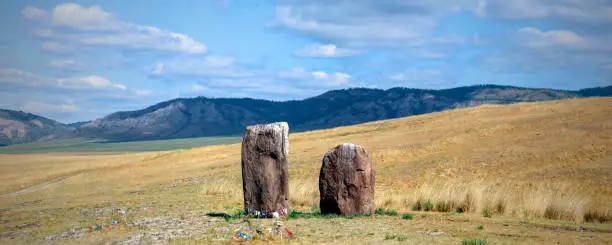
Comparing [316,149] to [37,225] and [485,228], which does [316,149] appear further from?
[485,228]

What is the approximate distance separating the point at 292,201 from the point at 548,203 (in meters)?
10.2

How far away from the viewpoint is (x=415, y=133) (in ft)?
173

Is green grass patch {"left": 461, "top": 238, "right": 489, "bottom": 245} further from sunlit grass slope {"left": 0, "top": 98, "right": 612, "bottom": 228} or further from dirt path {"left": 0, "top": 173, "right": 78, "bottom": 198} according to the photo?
dirt path {"left": 0, "top": 173, "right": 78, "bottom": 198}

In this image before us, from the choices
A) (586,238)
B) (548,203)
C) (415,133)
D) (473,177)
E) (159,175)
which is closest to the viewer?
(586,238)

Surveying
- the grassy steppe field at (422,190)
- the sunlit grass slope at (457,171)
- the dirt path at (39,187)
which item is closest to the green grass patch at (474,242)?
the grassy steppe field at (422,190)

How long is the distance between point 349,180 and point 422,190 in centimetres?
540

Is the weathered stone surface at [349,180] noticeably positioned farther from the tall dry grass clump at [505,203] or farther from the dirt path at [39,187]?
the dirt path at [39,187]

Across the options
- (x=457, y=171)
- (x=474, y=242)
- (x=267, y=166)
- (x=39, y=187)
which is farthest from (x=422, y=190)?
(x=39, y=187)

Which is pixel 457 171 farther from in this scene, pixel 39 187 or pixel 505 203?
pixel 39 187

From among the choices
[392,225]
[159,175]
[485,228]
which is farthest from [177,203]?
[159,175]

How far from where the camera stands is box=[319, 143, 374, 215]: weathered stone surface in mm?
19703

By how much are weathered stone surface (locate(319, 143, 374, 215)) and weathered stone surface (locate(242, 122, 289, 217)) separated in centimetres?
156

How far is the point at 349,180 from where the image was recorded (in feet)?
64.6

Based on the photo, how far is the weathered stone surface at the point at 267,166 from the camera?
19.3 meters
